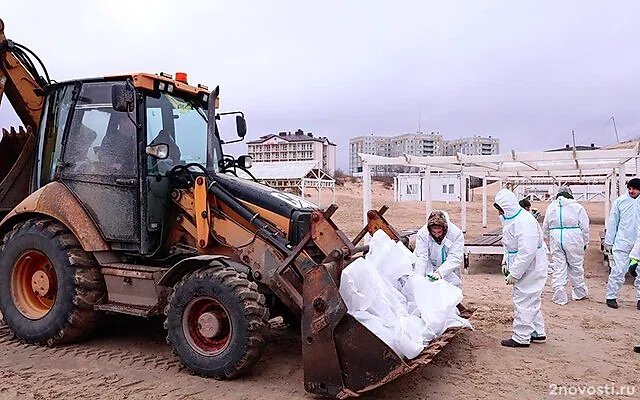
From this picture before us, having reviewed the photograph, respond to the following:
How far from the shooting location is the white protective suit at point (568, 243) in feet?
29.2

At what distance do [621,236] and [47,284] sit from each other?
7.86 m

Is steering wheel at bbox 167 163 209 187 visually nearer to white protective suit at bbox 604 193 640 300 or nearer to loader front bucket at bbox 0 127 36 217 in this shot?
loader front bucket at bbox 0 127 36 217

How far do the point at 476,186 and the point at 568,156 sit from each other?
54.1 metres

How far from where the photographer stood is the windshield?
577cm

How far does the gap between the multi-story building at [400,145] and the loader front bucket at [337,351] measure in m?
98.2

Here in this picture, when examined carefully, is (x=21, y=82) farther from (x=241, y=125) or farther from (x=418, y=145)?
(x=418, y=145)

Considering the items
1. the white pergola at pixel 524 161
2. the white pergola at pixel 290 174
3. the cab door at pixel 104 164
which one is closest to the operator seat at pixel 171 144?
the cab door at pixel 104 164

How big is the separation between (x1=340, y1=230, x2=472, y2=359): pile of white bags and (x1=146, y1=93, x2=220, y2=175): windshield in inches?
78.0

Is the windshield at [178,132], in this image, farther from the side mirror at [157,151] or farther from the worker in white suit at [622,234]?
the worker in white suit at [622,234]

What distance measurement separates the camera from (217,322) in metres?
4.86

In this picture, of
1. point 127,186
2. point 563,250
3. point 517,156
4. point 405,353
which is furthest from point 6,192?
point 517,156

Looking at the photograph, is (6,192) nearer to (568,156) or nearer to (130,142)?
(130,142)

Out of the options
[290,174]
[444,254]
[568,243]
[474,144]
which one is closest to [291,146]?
[290,174]

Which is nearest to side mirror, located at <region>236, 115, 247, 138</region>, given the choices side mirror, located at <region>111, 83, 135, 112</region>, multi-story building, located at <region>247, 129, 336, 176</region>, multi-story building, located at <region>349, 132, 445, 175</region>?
side mirror, located at <region>111, 83, 135, 112</region>
